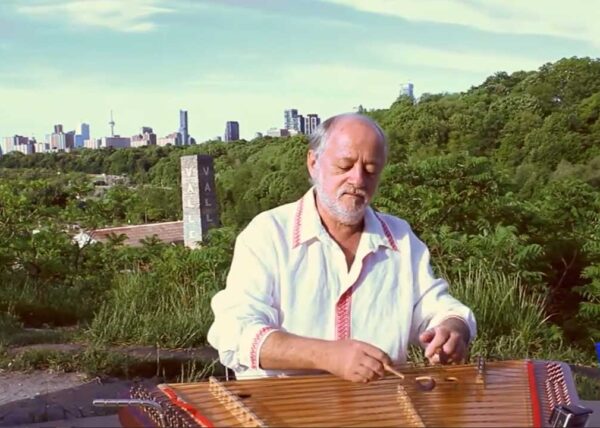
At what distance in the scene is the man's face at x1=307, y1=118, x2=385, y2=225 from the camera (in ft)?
8.04

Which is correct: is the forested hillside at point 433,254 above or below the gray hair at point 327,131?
below

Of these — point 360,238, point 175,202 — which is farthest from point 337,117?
point 175,202

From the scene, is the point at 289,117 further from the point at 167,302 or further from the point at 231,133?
the point at 167,302

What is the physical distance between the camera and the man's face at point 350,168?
245cm

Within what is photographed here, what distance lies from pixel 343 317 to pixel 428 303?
270mm

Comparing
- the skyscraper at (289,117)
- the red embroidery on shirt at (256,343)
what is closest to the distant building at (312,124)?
the red embroidery on shirt at (256,343)

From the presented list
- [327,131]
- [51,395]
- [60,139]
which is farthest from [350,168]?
[60,139]

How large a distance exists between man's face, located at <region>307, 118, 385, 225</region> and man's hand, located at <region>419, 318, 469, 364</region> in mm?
368

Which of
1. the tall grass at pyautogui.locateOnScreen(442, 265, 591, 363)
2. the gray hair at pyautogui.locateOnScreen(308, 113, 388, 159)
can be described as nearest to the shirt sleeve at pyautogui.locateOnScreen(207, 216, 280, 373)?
the gray hair at pyautogui.locateOnScreen(308, 113, 388, 159)

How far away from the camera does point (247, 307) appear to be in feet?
7.79

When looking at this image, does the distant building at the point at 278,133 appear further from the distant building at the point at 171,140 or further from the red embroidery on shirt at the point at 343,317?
the red embroidery on shirt at the point at 343,317

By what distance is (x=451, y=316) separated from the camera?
2500 mm

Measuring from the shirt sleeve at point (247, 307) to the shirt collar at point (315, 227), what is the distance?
9 centimetres

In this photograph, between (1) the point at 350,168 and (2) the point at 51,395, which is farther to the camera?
(2) the point at 51,395
